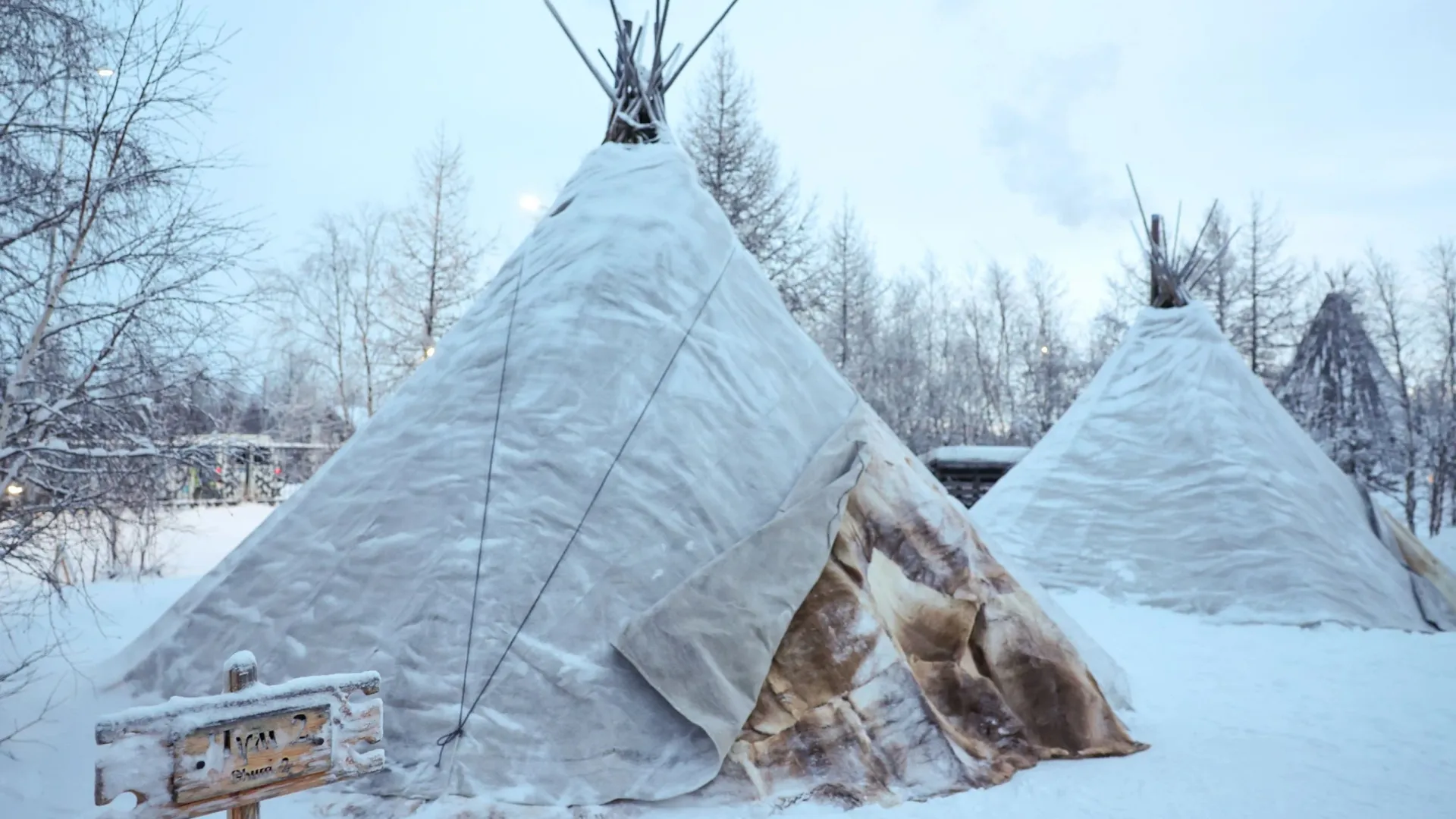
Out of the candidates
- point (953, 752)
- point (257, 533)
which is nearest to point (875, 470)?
point (953, 752)

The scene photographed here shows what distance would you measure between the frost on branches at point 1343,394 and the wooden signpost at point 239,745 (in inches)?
784

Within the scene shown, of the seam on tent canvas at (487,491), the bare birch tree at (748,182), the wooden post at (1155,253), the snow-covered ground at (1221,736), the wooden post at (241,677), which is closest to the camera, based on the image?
the wooden post at (241,677)

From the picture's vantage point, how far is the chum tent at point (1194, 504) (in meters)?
7.08

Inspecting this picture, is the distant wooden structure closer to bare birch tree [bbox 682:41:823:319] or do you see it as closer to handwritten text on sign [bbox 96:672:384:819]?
bare birch tree [bbox 682:41:823:319]

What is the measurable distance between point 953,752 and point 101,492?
3770mm

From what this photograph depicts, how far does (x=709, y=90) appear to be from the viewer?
15648mm

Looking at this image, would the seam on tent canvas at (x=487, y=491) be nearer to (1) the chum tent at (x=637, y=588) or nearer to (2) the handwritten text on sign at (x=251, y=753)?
(1) the chum tent at (x=637, y=588)

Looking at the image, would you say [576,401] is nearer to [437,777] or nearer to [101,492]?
[437,777]

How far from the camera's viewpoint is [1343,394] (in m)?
17.2

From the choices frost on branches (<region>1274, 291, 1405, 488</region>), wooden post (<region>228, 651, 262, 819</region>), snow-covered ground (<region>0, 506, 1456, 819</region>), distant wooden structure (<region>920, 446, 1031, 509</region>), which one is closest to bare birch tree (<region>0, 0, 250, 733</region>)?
snow-covered ground (<region>0, 506, 1456, 819</region>)

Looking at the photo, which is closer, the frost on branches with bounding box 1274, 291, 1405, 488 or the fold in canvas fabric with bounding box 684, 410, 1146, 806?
the fold in canvas fabric with bounding box 684, 410, 1146, 806

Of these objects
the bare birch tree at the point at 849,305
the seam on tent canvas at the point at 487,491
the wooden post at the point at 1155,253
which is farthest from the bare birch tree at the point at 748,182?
the seam on tent canvas at the point at 487,491

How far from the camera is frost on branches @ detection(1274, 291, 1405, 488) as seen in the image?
16.7 m

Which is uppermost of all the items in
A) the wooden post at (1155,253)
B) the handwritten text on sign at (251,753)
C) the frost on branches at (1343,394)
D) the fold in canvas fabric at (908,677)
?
the wooden post at (1155,253)
